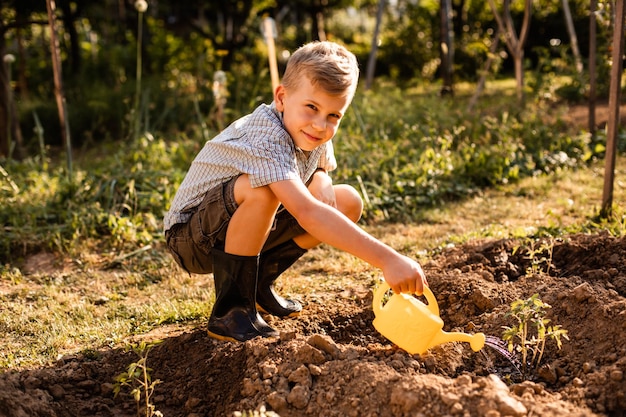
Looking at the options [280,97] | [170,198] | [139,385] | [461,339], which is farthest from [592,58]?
[139,385]

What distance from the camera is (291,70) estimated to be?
2.21 m

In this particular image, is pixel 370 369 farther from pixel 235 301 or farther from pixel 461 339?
pixel 235 301

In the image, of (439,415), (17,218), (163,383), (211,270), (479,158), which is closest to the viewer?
(439,415)

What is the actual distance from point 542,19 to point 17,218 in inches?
365

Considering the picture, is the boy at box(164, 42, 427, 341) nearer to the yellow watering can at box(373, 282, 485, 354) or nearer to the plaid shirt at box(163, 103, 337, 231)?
the plaid shirt at box(163, 103, 337, 231)

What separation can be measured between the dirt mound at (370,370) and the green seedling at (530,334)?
4cm

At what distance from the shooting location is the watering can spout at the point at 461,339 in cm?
200

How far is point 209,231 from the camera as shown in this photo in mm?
2324

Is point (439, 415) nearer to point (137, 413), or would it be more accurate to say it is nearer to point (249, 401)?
point (249, 401)

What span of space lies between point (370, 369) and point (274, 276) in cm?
82

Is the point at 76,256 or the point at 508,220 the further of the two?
the point at 508,220

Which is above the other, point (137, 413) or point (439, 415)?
point (439, 415)

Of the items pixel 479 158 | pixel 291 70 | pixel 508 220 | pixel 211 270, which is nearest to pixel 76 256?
pixel 211 270

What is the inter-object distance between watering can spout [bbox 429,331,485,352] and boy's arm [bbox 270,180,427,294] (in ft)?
0.65
